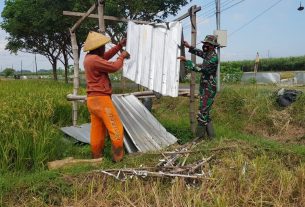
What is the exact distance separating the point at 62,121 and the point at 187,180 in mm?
4429

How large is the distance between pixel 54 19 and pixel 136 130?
1677cm

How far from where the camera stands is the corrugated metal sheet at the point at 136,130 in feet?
19.7

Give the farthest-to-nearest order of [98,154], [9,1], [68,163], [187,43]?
[9,1]
[187,43]
[98,154]
[68,163]

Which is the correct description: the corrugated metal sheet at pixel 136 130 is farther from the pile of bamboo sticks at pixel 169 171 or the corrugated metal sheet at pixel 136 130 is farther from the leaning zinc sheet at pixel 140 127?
the pile of bamboo sticks at pixel 169 171

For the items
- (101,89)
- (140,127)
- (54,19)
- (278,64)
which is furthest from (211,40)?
(278,64)

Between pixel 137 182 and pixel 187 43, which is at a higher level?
pixel 187 43

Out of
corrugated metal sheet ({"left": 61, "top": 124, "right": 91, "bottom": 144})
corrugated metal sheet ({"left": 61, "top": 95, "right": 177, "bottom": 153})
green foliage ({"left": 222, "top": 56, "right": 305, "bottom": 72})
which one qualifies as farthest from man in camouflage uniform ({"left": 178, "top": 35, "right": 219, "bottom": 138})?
green foliage ({"left": 222, "top": 56, "right": 305, "bottom": 72})

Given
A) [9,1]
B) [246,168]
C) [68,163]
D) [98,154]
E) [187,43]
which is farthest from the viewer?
[9,1]

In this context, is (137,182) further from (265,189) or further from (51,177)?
(265,189)

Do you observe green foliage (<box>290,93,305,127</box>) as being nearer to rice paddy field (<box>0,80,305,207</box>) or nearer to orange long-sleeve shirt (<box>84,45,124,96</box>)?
rice paddy field (<box>0,80,305,207</box>)

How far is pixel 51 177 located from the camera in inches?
182

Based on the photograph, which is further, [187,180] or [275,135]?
[275,135]

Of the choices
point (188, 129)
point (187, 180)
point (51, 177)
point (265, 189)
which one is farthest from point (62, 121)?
point (265, 189)

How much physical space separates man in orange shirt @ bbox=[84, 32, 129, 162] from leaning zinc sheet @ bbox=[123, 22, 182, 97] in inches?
17.6
